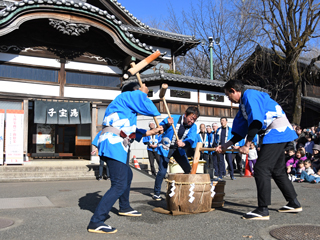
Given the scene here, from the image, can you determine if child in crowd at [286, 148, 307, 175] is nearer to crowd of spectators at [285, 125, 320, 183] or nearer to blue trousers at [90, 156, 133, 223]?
crowd of spectators at [285, 125, 320, 183]

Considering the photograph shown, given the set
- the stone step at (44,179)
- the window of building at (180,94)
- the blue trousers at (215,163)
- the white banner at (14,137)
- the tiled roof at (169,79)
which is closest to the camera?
the stone step at (44,179)

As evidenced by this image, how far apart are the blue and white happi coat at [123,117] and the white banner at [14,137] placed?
811 centimetres

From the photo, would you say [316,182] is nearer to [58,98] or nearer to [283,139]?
[283,139]

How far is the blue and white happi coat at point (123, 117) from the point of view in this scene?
4105mm

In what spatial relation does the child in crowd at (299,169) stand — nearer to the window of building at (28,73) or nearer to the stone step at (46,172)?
the stone step at (46,172)

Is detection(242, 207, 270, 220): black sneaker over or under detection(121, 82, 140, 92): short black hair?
under

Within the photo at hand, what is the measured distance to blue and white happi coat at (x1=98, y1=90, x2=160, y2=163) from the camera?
162 inches

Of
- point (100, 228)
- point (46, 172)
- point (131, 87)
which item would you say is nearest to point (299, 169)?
point (131, 87)

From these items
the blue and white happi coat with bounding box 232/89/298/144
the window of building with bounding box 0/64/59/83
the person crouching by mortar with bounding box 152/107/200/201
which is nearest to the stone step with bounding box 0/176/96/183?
the window of building with bounding box 0/64/59/83

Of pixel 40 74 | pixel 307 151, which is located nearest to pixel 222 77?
pixel 307 151

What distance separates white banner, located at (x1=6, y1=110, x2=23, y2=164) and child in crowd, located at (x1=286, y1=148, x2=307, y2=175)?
934cm

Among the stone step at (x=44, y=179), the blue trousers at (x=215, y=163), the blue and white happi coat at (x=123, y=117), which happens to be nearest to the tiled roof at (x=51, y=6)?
the stone step at (x=44, y=179)

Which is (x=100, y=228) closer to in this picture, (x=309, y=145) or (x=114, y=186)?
(x=114, y=186)

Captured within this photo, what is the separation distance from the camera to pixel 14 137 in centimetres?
1105
